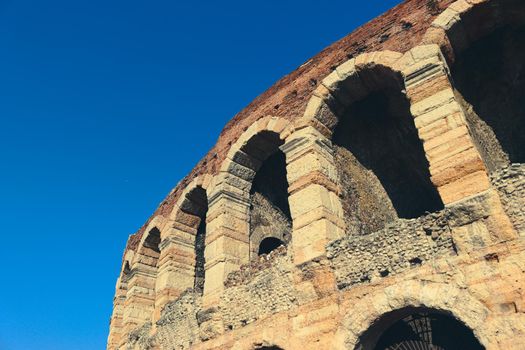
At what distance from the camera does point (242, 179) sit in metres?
9.58

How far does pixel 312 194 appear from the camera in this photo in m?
7.12

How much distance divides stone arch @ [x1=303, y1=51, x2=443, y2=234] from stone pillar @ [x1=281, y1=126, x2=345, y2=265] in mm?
326

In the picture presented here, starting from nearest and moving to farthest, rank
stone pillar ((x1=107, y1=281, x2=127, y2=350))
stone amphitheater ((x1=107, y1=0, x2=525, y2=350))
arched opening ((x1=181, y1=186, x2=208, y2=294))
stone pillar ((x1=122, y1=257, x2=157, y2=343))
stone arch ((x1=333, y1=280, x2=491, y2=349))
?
stone arch ((x1=333, y1=280, x2=491, y2=349)) < stone amphitheater ((x1=107, y1=0, x2=525, y2=350)) < arched opening ((x1=181, y1=186, x2=208, y2=294)) < stone pillar ((x1=122, y1=257, x2=157, y2=343)) < stone pillar ((x1=107, y1=281, x2=127, y2=350))

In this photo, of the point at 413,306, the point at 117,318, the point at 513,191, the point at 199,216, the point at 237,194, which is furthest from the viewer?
the point at 117,318

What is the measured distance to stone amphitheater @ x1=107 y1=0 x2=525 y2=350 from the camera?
203 inches

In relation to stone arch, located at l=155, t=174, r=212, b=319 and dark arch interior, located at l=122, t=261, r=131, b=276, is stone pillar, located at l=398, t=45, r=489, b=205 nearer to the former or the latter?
stone arch, located at l=155, t=174, r=212, b=319

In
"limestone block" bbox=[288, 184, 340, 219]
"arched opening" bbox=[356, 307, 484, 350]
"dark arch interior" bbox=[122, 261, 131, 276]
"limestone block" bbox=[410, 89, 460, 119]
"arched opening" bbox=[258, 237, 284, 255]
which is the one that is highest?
"dark arch interior" bbox=[122, 261, 131, 276]

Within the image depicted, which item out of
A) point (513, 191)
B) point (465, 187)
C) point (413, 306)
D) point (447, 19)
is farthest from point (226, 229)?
point (447, 19)

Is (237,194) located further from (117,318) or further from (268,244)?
(117,318)

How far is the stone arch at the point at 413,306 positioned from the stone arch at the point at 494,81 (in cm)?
322

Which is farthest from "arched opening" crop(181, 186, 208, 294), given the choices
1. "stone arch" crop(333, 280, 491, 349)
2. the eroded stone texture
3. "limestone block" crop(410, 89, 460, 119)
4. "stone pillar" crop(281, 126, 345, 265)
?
the eroded stone texture

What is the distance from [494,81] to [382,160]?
8.39ft

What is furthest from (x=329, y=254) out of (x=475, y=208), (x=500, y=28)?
(x=500, y=28)

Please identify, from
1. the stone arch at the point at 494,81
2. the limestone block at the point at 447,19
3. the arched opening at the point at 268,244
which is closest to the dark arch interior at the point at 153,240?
the arched opening at the point at 268,244
